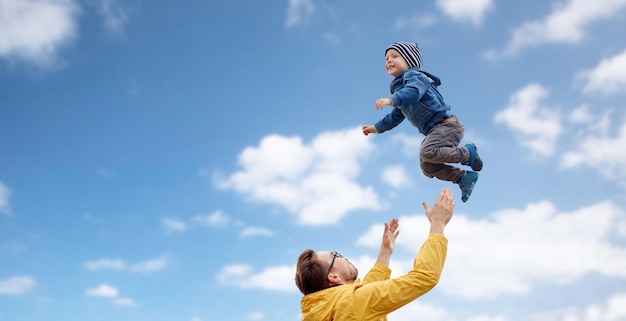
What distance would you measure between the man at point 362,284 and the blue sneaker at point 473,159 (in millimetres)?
2259

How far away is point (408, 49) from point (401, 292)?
12.2 ft

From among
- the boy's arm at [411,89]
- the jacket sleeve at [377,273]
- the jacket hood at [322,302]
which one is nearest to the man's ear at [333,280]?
the jacket hood at [322,302]

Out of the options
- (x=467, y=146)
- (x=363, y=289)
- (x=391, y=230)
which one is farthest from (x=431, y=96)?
(x=363, y=289)

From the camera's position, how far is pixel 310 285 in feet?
17.3

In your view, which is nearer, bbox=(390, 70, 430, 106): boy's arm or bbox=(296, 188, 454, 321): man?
bbox=(296, 188, 454, 321): man

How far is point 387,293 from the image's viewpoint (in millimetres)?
4828

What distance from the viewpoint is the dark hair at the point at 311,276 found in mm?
5270

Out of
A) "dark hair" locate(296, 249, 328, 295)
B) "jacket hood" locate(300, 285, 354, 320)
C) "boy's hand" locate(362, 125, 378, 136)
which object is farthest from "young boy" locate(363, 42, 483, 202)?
"jacket hood" locate(300, 285, 354, 320)

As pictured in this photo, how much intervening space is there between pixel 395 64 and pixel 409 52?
0.88 feet

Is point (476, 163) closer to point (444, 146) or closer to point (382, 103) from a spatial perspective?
point (444, 146)

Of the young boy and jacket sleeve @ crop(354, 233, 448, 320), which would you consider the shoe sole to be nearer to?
the young boy

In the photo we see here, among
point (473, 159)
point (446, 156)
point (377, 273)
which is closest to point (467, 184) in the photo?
point (473, 159)

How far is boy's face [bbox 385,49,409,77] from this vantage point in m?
7.41

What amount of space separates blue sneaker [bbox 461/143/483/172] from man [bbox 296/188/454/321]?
2259 mm
